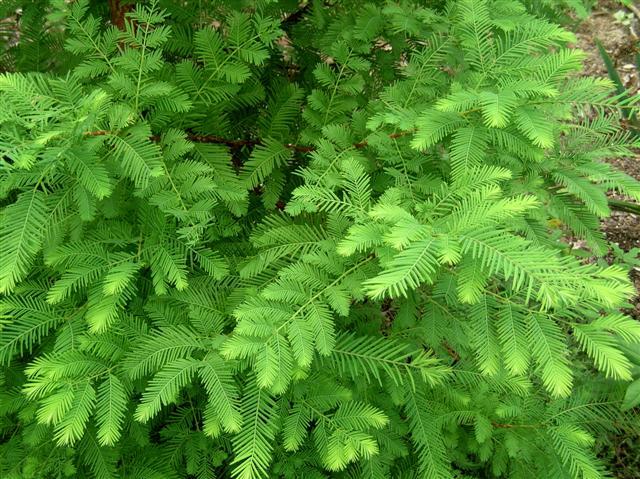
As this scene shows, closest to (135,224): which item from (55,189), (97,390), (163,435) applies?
(55,189)

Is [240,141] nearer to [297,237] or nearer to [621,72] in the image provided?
[297,237]

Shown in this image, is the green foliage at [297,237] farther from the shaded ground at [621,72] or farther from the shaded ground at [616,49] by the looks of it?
the shaded ground at [616,49]

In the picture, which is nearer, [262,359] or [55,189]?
[262,359]

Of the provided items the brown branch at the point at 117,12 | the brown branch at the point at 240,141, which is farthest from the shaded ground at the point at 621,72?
the brown branch at the point at 117,12

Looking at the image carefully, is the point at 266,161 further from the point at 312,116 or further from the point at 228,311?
the point at 228,311

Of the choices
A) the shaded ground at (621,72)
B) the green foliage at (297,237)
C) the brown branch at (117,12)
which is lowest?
the shaded ground at (621,72)

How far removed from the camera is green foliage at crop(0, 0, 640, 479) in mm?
1345

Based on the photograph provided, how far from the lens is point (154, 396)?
58.6 inches

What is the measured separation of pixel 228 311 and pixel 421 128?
2.88ft

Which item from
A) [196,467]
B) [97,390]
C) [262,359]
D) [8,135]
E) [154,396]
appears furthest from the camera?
[196,467]

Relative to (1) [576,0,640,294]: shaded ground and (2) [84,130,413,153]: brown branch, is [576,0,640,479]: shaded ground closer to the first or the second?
(1) [576,0,640,294]: shaded ground

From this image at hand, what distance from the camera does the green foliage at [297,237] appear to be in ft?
4.41

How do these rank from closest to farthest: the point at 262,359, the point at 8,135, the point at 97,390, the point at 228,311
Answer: the point at 8,135, the point at 262,359, the point at 97,390, the point at 228,311

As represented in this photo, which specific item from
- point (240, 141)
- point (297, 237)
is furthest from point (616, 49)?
point (297, 237)
